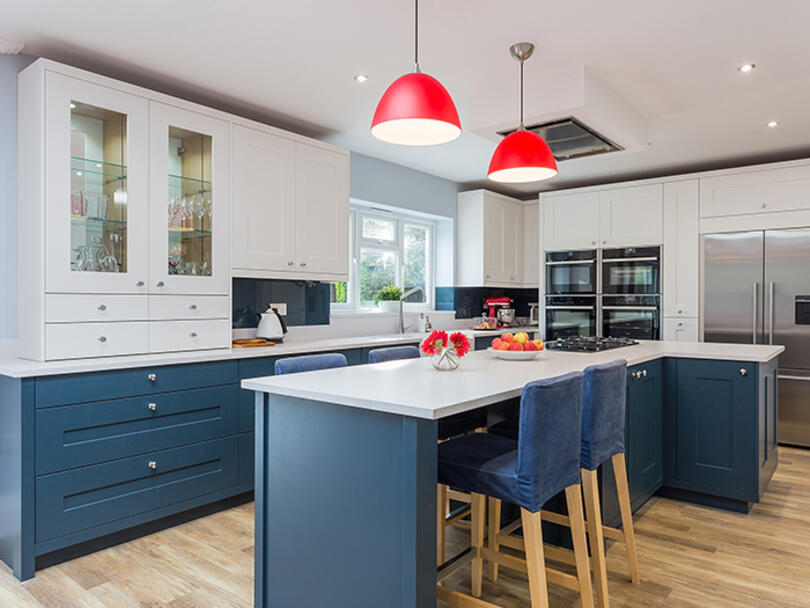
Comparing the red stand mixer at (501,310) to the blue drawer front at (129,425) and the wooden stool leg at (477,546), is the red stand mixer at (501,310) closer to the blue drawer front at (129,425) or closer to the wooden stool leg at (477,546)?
the blue drawer front at (129,425)

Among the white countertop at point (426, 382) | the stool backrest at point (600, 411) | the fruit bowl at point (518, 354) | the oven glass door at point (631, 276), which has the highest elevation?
the oven glass door at point (631, 276)

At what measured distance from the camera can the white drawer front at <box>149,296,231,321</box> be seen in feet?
9.89

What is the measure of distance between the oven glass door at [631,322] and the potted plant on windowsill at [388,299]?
2.06 meters

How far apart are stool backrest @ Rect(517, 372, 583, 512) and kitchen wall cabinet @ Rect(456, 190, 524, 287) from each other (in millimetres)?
4066

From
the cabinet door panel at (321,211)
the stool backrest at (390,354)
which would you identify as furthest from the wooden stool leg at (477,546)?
the cabinet door panel at (321,211)

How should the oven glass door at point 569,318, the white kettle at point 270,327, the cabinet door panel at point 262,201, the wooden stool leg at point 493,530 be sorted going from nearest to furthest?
the wooden stool leg at point 493,530 → the cabinet door panel at point 262,201 → the white kettle at point 270,327 → the oven glass door at point 569,318

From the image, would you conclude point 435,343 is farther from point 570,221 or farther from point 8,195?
point 570,221

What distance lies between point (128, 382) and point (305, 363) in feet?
3.11

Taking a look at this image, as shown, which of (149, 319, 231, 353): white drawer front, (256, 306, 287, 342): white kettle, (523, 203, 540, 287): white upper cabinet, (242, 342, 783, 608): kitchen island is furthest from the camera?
(523, 203, 540, 287): white upper cabinet

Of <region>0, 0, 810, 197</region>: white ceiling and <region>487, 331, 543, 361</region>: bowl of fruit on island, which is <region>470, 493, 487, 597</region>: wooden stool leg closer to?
<region>487, 331, 543, 361</region>: bowl of fruit on island

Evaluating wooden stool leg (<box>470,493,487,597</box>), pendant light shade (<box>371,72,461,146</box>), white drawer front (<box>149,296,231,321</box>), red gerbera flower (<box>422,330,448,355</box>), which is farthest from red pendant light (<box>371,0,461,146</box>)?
white drawer front (<box>149,296,231,321</box>)

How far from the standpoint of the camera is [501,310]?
20.1ft

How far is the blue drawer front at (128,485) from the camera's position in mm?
2475

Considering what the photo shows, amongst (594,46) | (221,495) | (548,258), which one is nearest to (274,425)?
(221,495)
